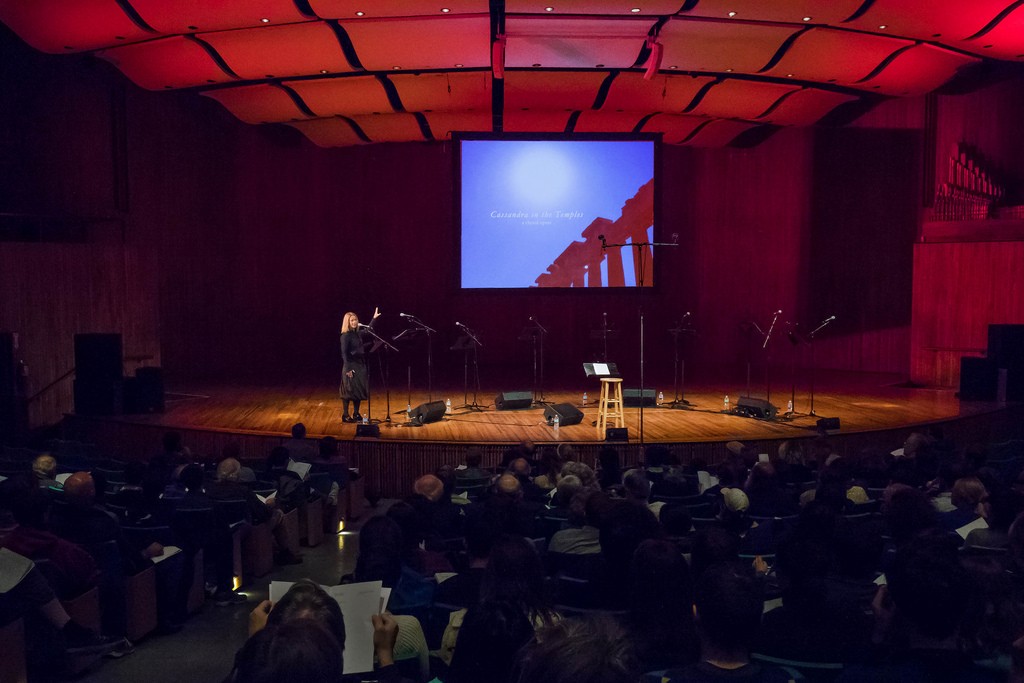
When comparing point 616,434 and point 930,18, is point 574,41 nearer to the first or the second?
point 930,18

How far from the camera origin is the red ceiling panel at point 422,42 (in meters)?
10.1

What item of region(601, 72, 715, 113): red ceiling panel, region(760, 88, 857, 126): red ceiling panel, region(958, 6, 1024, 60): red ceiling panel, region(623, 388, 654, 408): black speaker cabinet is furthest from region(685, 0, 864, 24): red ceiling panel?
region(623, 388, 654, 408): black speaker cabinet

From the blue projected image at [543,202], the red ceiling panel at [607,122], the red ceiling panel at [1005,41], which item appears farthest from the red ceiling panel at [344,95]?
the red ceiling panel at [1005,41]

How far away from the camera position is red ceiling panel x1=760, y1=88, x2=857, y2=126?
1359cm

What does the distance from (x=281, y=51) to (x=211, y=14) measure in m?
1.52

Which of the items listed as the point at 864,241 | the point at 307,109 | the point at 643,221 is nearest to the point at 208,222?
the point at 307,109

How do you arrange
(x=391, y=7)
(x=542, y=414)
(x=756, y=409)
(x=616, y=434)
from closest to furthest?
(x=616, y=434) → (x=391, y=7) → (x=756, y=409) → (x=542, y=414)

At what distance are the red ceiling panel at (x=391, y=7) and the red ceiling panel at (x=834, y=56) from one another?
12.8ft

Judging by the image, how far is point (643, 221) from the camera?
1459 centimetres

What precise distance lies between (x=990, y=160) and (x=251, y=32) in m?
10.5

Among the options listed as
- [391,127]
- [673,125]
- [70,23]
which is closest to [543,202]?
[673,125]

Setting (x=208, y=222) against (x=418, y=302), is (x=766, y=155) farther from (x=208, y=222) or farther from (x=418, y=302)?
(x=208, y=222)

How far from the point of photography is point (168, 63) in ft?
37.4

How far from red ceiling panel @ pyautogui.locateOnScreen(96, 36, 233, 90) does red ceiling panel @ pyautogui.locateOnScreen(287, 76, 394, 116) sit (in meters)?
1.20
